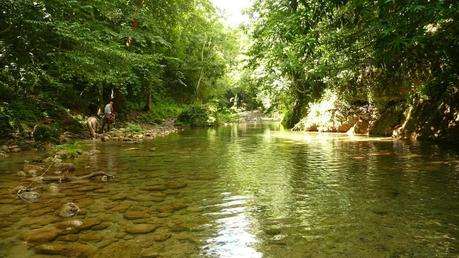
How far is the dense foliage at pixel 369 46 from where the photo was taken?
5.96 meters

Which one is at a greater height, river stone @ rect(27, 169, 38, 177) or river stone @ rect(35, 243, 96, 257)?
river stone @ rect(27, 169, 38, 177)

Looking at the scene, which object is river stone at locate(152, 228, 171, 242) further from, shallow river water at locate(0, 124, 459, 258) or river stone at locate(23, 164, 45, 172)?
river stone at locate(23, 164, 45, 172)

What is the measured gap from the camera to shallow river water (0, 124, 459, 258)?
10.1ft

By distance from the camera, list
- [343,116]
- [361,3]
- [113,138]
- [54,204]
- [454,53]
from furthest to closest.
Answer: [343,116]
[113,138]
[454,53]
[361,3]
[54,204]

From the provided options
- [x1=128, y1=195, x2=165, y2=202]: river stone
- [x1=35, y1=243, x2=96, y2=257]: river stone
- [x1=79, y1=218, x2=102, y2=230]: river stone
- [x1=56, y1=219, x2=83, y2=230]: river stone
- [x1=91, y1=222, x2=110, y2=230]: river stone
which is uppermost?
[x1=128, y1=195, x2=165, y2=202]: river stone

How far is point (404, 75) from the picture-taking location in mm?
13211

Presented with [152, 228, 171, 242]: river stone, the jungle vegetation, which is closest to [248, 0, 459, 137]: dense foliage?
the jungle vegetation

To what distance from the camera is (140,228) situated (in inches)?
140

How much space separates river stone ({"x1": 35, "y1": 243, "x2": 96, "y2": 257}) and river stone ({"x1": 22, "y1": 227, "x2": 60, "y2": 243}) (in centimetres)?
15

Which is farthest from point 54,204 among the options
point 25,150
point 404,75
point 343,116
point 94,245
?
point 343,116

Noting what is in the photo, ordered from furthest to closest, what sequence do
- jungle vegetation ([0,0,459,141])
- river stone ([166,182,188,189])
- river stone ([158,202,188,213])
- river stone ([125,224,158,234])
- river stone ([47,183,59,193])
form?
jungle vegetation ([0,0,459,141])
river stone ([166,182,188,189])
river stone ([47,183,59,193])
river stone ([158,202,188,213])
river stone ([125,224,158,234])

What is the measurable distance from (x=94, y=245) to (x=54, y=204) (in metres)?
1.59

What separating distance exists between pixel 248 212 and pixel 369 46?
9.25 meters

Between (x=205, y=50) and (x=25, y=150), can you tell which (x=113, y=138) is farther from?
(x=205, y=50)
